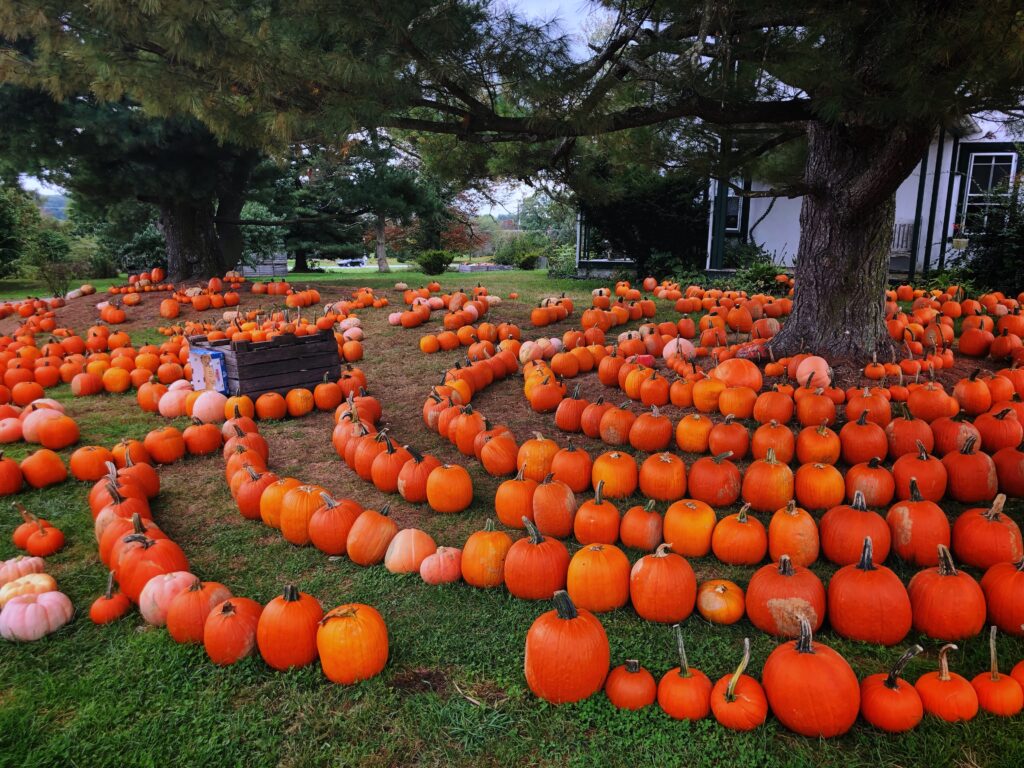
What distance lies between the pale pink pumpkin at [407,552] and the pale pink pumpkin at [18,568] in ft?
6.16

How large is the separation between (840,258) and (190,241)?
1241 cm

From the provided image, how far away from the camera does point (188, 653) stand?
286 centimetres

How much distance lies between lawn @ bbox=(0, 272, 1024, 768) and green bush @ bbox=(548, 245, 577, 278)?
14626mm

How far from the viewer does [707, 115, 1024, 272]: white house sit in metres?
14.1

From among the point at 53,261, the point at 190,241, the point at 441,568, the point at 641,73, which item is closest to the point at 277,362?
the point at 441,568

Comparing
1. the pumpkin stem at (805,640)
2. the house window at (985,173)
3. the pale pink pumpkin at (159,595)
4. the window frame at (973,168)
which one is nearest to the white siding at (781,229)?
the window frame at (973,168)

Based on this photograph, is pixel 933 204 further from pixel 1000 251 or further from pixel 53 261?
pixel 53 261

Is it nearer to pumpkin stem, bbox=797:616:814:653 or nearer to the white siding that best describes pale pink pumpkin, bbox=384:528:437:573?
pumpkin stem, bbox=797:616:814:653

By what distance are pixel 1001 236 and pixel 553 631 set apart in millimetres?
11536

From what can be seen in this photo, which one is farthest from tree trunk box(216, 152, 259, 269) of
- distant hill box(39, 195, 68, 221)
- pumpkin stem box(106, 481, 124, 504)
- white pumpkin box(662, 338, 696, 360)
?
pumpkin stem box(106, 481, 124, 504)

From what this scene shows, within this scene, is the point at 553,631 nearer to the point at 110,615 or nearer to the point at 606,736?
the point at 606,736

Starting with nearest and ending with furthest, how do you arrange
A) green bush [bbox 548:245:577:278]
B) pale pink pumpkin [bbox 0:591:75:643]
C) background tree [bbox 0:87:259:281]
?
pale pink pumpkin [bbox 0:591:75:643], background tree [bbox 0:87:259:281], green bush [bbox 548:245:577:278]

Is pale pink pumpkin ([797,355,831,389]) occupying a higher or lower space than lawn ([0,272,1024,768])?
higher

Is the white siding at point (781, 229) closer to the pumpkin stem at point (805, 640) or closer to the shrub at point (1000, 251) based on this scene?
the shrub at point (1000, 251)
